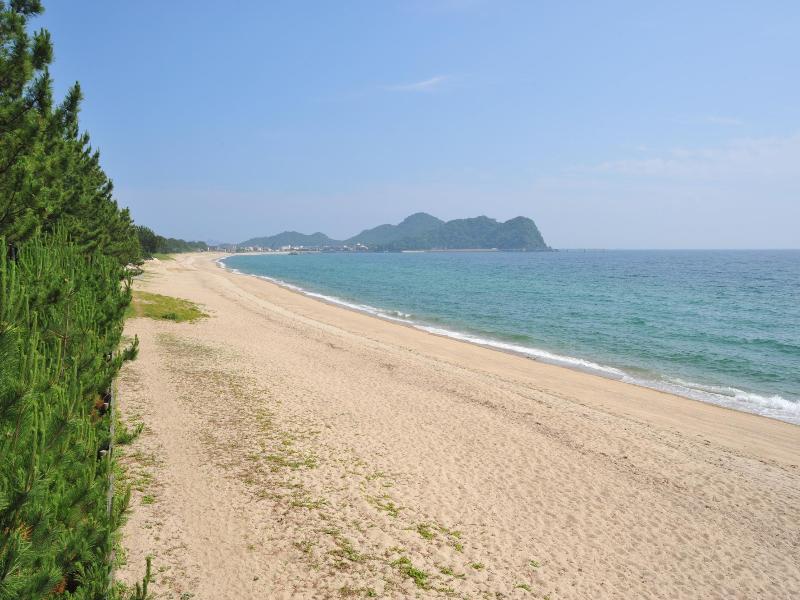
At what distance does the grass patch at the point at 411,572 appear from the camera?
735 cm

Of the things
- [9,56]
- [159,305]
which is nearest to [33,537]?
[9,56]

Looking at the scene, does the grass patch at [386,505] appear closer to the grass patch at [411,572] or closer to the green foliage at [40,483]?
the grass patch at [411,572]

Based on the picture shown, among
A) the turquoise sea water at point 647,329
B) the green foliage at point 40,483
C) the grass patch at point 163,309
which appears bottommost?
the turquoise sea water at point 647,329

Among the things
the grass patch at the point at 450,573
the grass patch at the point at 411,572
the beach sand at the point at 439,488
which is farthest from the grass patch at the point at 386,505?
the grass patch at the point at 450,573

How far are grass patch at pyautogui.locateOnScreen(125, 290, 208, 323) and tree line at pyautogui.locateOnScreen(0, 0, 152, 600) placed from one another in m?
12.2

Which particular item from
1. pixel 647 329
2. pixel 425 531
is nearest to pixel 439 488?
pixel 425 531

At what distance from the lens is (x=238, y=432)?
12.1m

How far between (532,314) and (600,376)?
66.0 ft

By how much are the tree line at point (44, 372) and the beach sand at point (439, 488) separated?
2.04m

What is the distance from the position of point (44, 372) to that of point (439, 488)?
25.9 feet

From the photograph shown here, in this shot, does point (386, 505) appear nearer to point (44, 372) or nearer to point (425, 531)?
point (425, 531)

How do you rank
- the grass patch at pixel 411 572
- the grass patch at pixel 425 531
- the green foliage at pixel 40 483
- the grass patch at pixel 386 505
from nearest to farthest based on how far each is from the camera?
the green foliage at pixel 40 483
the grass patch at pixel 411 572
the grass patch at pixel 425 531
the grass patch at pixel 386 505

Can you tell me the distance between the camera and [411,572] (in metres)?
7.55

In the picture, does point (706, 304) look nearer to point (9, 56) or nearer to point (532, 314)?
point (532, 314)
